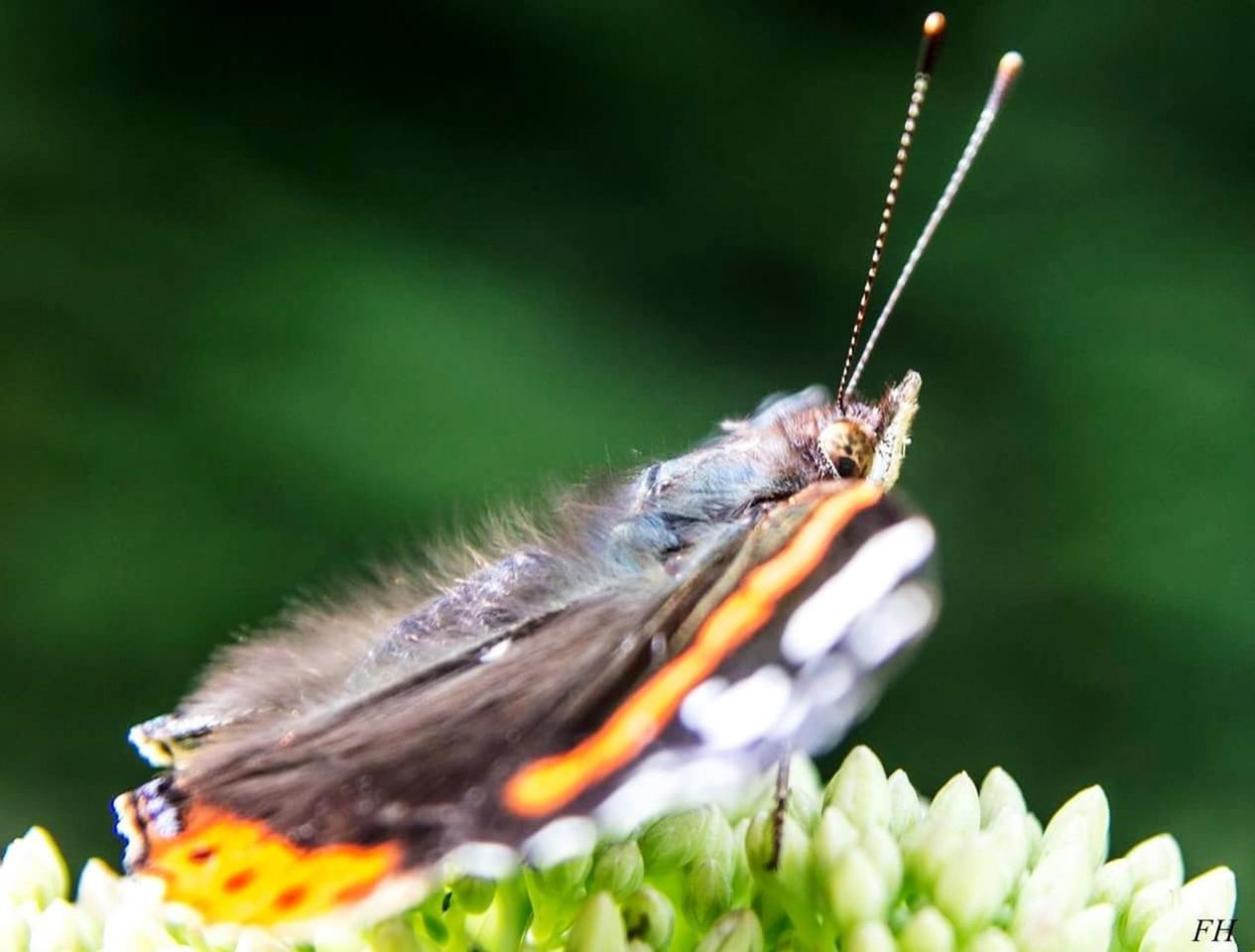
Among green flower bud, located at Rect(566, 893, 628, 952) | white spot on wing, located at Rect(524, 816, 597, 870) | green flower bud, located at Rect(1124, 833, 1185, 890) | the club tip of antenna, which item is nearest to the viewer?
white spot on wing, located at Rect(524, 816, 597, 870)

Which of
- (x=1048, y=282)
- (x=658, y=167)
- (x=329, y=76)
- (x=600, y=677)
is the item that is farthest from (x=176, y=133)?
(x=600, y=677)

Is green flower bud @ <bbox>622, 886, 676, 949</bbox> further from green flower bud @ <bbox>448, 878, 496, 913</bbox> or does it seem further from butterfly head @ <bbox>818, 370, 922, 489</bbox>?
butterfly head @ <bbox>818, 370, 922, 489</bbox>

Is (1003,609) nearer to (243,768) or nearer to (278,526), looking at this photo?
(278,526)

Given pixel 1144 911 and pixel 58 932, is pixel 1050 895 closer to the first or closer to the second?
pixel 1144 911

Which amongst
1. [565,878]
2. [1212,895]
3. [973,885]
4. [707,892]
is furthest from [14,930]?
[1212,895]

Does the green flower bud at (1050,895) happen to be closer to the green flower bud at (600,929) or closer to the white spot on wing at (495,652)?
the green flower bud at (600,929)

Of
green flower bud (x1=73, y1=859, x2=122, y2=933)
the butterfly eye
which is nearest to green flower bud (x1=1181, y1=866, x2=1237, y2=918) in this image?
the butterfly eye
